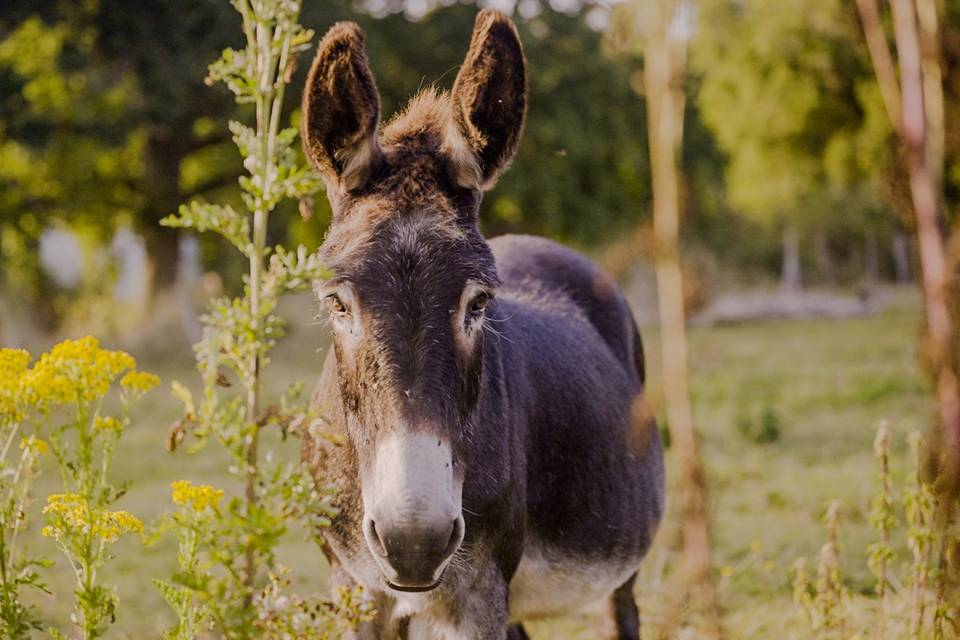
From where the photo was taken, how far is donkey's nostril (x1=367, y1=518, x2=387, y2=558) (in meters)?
2.16

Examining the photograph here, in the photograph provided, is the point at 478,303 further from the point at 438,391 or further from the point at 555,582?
the point at 555,582

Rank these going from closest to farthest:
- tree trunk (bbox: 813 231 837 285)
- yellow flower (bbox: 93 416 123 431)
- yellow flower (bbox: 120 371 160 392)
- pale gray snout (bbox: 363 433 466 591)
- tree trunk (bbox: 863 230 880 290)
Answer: pale gray snout (bbox: 363 433 466 591), yellow flower (bbox: 93 416 123 431), yellow flower (bbox: 120 371 160 392), tree trunk (bbox: 863 230 880 290), tree trunk (bbox: 813 231 837 285)

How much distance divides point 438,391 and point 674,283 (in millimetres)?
830

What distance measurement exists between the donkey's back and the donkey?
1 cm

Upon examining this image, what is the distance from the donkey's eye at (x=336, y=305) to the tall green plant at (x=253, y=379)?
0.34 m

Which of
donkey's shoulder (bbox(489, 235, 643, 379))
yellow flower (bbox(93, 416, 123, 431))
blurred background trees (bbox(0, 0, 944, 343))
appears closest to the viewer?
yellow flower (bbox(93, 416, 123, 431))

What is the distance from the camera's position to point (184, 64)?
15773mm

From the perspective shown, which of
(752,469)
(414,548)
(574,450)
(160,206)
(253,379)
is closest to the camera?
(253,379)

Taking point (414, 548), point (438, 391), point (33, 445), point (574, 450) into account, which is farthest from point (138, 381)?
point (574, 450)

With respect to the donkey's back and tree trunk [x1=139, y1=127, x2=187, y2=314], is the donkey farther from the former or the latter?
tree trunk [x1=139, y1=127, x2=187, y2=314]

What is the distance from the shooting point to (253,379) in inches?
79.6

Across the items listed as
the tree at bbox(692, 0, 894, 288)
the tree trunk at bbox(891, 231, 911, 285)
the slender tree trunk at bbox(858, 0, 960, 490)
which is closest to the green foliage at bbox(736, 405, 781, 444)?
the slender tree trunk at bbox(858, 0, 960, 490)

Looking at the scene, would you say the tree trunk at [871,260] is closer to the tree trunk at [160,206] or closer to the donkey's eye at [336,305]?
the tree trunk at [160,206]

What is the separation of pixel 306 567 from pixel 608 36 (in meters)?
5.76
